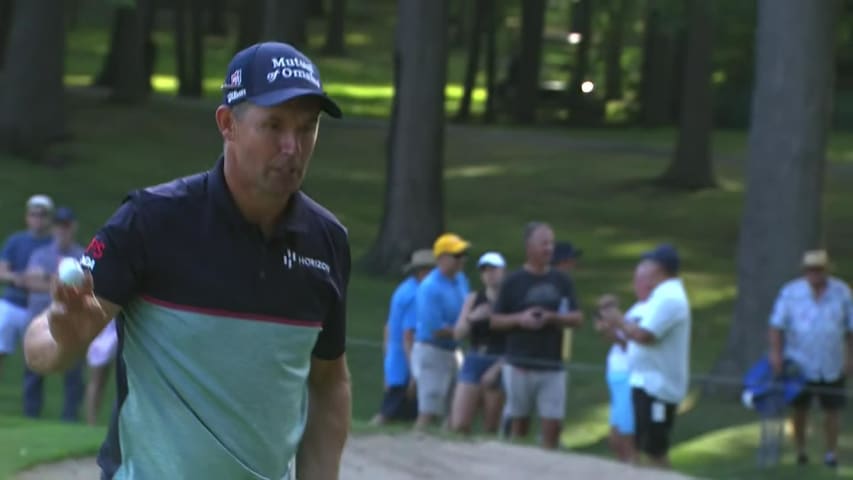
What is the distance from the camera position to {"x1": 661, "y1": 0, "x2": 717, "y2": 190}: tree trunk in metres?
31.1

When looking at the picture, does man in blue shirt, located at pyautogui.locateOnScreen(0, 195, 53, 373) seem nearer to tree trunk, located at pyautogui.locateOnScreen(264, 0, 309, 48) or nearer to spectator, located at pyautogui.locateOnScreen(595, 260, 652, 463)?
spectator, located at pyautogui.locateOnScreen(595, 260, 652, 463)

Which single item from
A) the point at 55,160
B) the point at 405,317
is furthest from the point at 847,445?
the point at 55,160

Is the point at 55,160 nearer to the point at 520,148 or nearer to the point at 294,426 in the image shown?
the point at 520,148

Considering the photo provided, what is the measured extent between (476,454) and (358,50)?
5348 centimetres

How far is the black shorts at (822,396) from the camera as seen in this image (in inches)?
502

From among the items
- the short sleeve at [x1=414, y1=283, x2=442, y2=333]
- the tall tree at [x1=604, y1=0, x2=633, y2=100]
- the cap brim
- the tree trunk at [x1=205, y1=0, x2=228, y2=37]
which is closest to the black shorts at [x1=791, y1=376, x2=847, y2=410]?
the short sleeve at [x1=414, y1=283, x2=442, y2=333]

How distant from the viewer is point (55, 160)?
30.1 meters

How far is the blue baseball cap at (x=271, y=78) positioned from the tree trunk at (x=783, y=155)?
45.2 feet

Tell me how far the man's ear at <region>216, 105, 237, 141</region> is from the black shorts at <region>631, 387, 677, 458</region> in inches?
329

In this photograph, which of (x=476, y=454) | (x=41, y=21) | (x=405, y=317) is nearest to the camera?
(x=476, y=454)

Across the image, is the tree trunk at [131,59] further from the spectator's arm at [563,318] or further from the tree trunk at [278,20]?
the spectator's arm at [563,318]

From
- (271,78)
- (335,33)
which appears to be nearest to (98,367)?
(271,78)

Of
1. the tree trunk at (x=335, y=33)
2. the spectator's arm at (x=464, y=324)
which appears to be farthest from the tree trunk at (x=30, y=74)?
the tree trunk at (x=335, y=33)

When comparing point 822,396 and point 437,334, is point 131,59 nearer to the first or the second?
point 437,334
